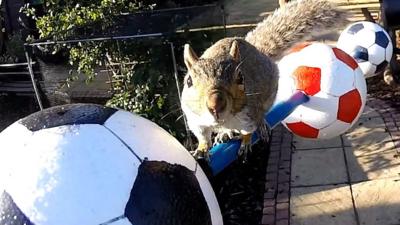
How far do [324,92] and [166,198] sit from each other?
1.64m

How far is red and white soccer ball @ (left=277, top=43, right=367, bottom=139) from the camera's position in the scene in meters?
3.09

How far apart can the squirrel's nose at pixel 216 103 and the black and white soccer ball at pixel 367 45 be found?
2998 mm

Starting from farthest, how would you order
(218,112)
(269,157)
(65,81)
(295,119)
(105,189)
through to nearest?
1. (65,81)
2. (269,157)
3. (295,119)
4. (218,112)
5. (105,189)

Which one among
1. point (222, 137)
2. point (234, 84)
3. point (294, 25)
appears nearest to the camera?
point (234, 84)

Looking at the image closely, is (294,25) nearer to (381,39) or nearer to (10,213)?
(381,39)

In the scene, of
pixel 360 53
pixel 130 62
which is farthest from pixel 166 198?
pixel 360 53

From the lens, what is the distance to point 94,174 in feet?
5.08

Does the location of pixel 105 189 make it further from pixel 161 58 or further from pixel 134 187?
pixel 161 58

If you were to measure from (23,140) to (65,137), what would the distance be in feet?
0.38

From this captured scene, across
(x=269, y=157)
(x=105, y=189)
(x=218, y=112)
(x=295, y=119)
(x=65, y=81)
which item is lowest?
(x=269, y=157)

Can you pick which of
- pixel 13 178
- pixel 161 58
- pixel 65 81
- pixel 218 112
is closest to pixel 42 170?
pixel 13 178

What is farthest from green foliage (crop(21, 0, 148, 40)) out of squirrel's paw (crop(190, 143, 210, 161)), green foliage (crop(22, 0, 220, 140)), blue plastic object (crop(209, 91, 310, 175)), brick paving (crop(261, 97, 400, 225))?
squirrel's paw (crop(190, 143, 210, 161))

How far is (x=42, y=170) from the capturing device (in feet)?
5.16

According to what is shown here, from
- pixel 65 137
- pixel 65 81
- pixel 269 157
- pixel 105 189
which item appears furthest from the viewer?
pixel 65 81
